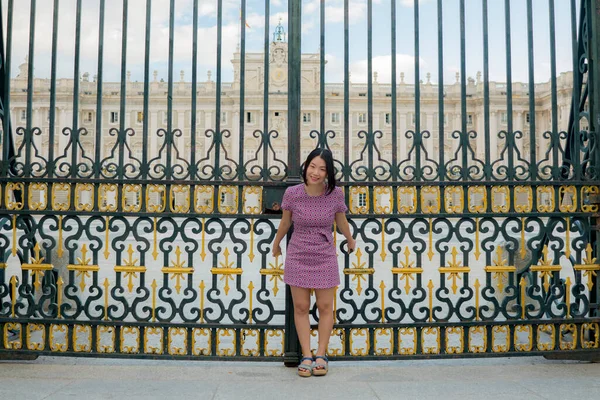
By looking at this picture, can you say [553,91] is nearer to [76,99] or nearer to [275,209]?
[275,209]

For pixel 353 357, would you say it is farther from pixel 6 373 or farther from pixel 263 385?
pixel 6 373

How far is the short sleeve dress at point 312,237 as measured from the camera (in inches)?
128

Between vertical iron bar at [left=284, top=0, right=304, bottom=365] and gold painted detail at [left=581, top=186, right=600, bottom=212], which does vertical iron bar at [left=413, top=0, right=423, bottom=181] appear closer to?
vertical iron bar at [left=284, top=0, right=304, bottom=365]

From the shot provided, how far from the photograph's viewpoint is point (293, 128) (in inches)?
141

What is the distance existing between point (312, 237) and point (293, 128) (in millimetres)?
786

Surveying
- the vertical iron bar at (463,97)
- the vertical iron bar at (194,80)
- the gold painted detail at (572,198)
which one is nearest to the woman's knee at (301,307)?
the vertical iron bar at (194,80)

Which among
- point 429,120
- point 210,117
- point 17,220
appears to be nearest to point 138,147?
point 210,117

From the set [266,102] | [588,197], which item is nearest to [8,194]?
[266,102]

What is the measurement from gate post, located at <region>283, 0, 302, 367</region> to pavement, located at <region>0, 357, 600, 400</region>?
6.0 inches

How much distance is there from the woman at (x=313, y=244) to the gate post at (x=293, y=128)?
0.59 ft

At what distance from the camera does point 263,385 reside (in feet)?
10.4

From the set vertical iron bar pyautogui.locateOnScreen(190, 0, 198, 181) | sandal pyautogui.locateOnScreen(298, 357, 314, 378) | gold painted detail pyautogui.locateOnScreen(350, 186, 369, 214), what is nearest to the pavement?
Answer: sandal pyautogui.locateOnScreen(298, 357, 314, 378)

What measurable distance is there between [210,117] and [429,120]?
1420 centimetres

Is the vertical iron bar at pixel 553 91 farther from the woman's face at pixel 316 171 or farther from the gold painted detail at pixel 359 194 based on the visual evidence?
the woman's face at pixel 316 171
